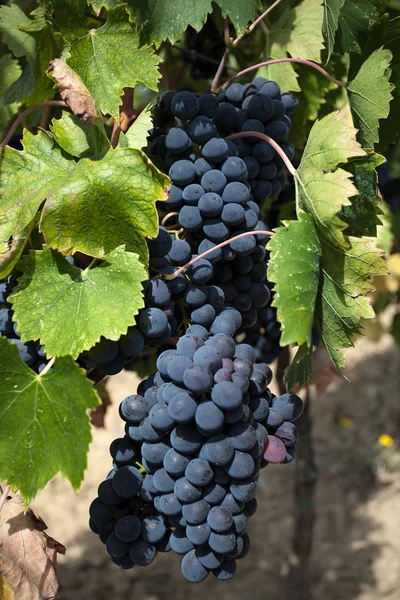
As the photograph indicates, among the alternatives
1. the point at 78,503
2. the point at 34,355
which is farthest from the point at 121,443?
the point at 78,503

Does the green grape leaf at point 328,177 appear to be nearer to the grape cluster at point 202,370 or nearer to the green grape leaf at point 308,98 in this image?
the grape cluster at point 202,370

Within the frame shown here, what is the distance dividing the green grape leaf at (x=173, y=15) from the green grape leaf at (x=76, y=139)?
0.17 metres

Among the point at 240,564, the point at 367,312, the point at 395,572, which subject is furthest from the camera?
the point at 240,564

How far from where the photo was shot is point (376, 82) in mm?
1008

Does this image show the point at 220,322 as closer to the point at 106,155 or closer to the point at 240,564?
the point at 106,155

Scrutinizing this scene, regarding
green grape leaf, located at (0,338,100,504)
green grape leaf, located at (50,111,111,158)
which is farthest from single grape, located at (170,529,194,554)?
green grape leaf, located at (50,111,111,158)

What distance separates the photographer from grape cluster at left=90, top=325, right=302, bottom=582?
814 mm

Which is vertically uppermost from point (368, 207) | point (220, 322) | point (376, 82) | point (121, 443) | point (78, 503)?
point (376, 82)

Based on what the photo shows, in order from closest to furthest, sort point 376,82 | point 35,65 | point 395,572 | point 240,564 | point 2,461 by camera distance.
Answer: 1. point 2,461
2. point 376,82
3. point 35,65
4. point 395,572
5. point 240,564

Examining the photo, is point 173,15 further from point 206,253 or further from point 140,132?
point 206,253

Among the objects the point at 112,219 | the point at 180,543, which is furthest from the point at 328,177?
the point at 180,543

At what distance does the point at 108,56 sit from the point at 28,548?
2.40 ft

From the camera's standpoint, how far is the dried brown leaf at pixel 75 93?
841mm

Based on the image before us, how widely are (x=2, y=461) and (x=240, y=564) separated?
247cm
